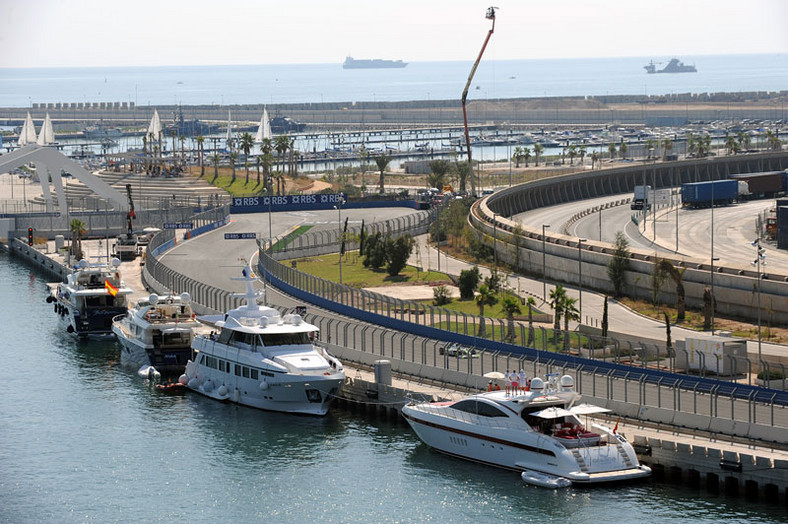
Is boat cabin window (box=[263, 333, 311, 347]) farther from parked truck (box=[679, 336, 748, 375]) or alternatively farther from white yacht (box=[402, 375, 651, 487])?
parked truck (box=[679, 336, 748, 375])

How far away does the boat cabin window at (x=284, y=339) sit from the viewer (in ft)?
240

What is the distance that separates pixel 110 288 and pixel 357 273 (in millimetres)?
27311

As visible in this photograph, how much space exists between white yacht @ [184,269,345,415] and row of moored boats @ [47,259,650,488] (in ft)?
0.20

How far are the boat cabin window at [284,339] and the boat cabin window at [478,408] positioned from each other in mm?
14674

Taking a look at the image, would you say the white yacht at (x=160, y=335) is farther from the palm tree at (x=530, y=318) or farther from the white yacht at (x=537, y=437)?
the white yacht at (x=537, y=437)

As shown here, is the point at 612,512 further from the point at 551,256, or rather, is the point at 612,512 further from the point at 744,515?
the point at 551,256

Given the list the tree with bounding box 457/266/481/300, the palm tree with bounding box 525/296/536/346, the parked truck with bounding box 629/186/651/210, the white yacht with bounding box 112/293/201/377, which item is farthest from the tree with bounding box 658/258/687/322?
the parked truck with bounding box 629/186/651/210

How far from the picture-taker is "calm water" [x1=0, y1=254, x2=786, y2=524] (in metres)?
55.2

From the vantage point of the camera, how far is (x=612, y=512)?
54.1 m

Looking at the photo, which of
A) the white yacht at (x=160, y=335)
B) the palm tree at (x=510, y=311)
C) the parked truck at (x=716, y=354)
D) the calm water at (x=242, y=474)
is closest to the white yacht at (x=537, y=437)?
the calm water at (x=242, y=474)

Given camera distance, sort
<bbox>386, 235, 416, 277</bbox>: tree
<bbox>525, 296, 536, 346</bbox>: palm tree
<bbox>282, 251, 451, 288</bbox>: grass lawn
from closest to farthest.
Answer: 1. <bbox>525, 296, 536, 346</bbox>: palm tree
2. <bbox>282, 251, 451, 288</bbox>: grass lawn
3. <bbox>386, 235, 416, 277</bbox>: tree

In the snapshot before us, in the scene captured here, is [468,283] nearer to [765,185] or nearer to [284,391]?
[284,391]

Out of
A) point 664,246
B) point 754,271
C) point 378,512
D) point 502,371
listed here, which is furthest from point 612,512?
point 664,246

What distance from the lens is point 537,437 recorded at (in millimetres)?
57875
